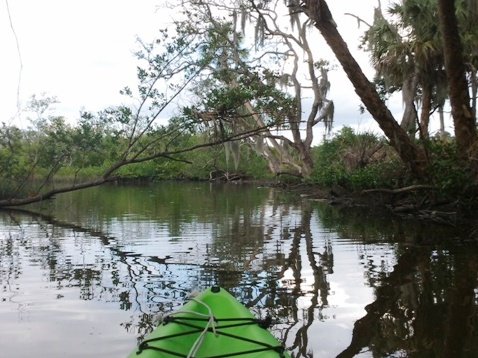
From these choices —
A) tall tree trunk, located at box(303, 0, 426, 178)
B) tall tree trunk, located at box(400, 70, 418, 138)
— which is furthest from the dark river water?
tall tree trunk, located at box(400, 70, 418, 138)

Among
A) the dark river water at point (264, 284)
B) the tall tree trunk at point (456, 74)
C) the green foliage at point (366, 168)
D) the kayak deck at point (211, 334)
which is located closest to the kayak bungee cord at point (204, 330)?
the kayak deck at point (211, 334)

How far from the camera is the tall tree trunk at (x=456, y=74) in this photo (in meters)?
10.4

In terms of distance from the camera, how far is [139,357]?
2998mm

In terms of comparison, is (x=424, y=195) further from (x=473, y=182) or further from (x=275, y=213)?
(x=275, y=213)

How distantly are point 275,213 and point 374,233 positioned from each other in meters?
5.79

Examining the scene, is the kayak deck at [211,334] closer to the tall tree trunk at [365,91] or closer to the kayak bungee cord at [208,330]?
the kayak bungee cord at [208,330]

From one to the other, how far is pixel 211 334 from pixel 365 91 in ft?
30.0

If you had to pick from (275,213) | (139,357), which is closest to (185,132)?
(275,213)

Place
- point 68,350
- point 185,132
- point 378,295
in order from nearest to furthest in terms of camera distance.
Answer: point 68,350, point 378,295, point 185,132

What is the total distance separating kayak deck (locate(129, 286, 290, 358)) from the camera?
3172 millimetres

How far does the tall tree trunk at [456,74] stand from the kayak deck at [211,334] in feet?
27.1

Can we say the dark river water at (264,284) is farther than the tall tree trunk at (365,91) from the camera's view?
No

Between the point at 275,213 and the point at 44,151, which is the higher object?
the point at 44,151

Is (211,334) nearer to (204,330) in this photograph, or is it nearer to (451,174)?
(204,330)
